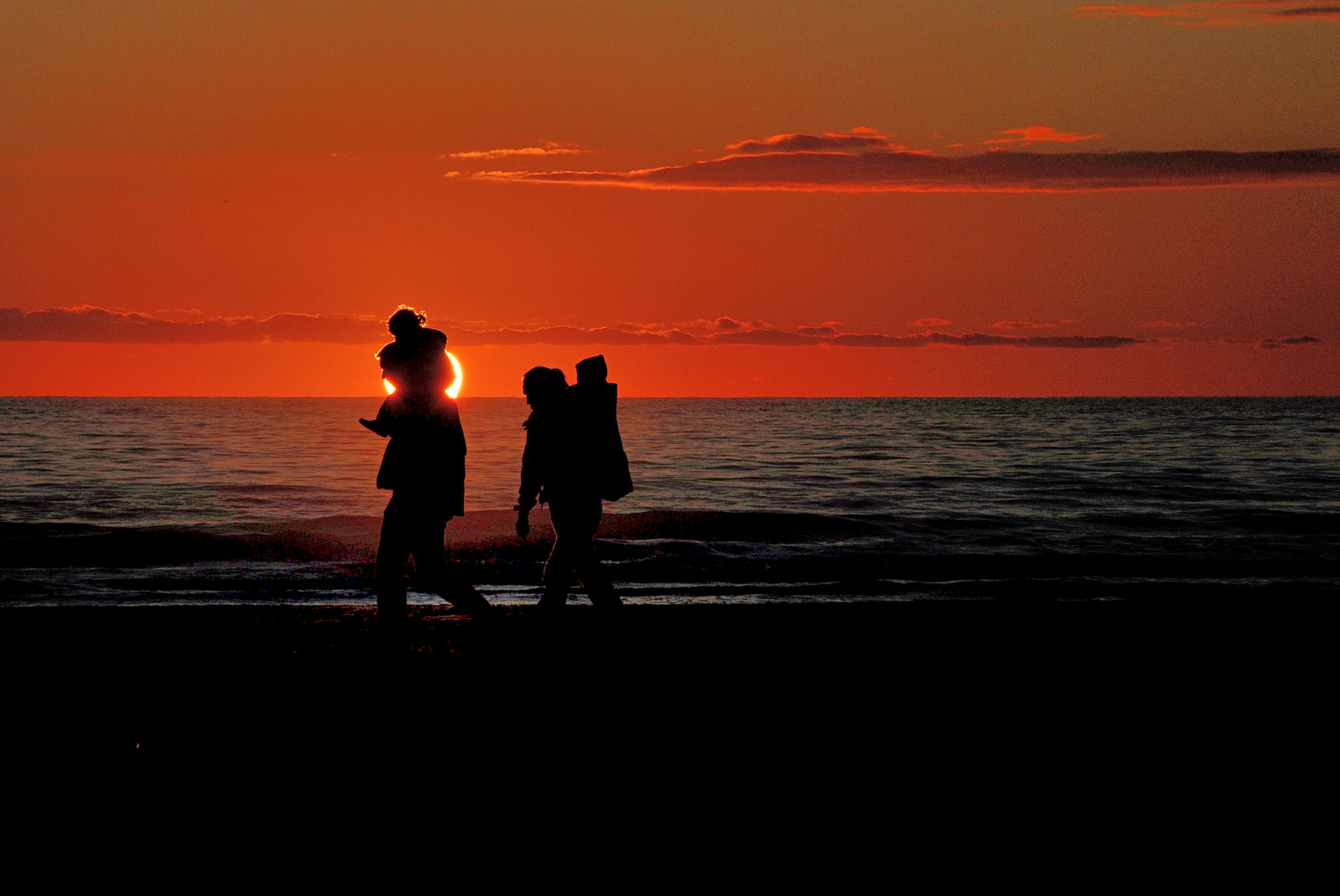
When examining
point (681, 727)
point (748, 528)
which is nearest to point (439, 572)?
point (681, 727)

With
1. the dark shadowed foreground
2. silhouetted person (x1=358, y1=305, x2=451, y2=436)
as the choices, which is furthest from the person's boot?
silhouetted person (x1=358, y1=305, x2=451, y2=436)

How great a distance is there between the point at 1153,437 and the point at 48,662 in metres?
60.0

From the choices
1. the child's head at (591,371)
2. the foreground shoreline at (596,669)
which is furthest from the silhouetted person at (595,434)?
the foreground shoreline at (596,669)

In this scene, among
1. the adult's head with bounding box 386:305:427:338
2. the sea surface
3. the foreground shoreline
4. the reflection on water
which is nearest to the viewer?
the foreground shoreline

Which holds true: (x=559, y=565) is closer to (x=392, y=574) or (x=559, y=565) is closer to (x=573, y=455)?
(x=573, y=455)

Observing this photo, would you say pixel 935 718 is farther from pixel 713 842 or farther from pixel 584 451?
pixel 584 451

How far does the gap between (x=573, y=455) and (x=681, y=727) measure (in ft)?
9.54

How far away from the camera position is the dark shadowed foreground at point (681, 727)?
4.17m

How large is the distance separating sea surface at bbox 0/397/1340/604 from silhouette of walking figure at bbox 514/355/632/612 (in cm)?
242

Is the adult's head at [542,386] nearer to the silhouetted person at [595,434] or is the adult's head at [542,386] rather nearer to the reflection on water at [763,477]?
the silhouetted person at [595,434]

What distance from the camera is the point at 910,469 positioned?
33.6m

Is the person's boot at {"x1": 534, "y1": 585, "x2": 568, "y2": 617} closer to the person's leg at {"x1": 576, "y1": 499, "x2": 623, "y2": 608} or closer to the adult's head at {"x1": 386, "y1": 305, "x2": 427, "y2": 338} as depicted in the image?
the person's leg at {"x1": 576, "y1": 499, "x2": 623, "y2": 608}

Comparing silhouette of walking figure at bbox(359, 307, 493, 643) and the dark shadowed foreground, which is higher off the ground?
silhouette of walking figure at bbox(359, 307, 493, 643)

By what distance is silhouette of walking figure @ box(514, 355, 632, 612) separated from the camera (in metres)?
7.83
